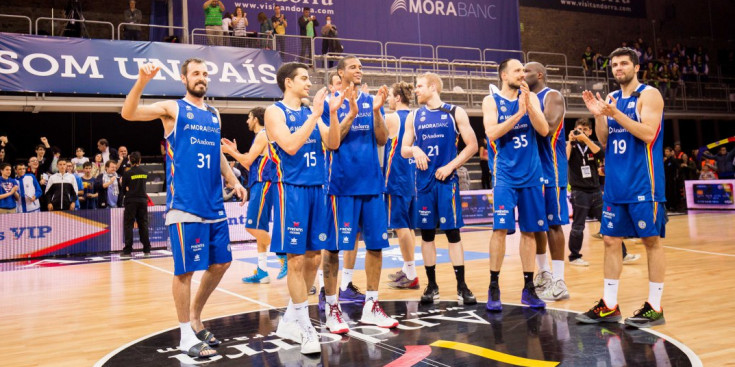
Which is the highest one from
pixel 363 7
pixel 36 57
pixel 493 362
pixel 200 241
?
pixel 363 7

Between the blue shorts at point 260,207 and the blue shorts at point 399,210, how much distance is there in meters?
1.39

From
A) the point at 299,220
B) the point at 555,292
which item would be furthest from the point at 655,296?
the point at 299,220

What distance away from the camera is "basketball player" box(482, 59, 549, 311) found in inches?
223

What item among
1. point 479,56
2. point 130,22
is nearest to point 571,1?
point 479,56

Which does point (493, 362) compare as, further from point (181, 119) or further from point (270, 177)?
point (270, 177)

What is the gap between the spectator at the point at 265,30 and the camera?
53.7ft

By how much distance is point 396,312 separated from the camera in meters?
5.72

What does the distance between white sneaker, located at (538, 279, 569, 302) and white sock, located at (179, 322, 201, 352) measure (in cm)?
335

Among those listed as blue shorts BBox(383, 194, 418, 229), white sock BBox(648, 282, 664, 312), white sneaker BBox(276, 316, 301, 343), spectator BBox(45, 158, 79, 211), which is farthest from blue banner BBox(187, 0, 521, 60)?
white sock BBox(648, 282, 664, 312)

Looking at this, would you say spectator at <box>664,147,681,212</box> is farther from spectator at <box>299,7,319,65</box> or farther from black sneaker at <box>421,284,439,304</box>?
black sneaker at <box>421,284,439,304</box>

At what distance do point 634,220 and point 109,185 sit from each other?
464 inches

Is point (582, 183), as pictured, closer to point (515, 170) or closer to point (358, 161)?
point (515, 170)

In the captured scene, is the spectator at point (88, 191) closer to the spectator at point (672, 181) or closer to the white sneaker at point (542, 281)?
the white sneaker at point (542, 281)

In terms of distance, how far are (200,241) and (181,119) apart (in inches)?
35.5
